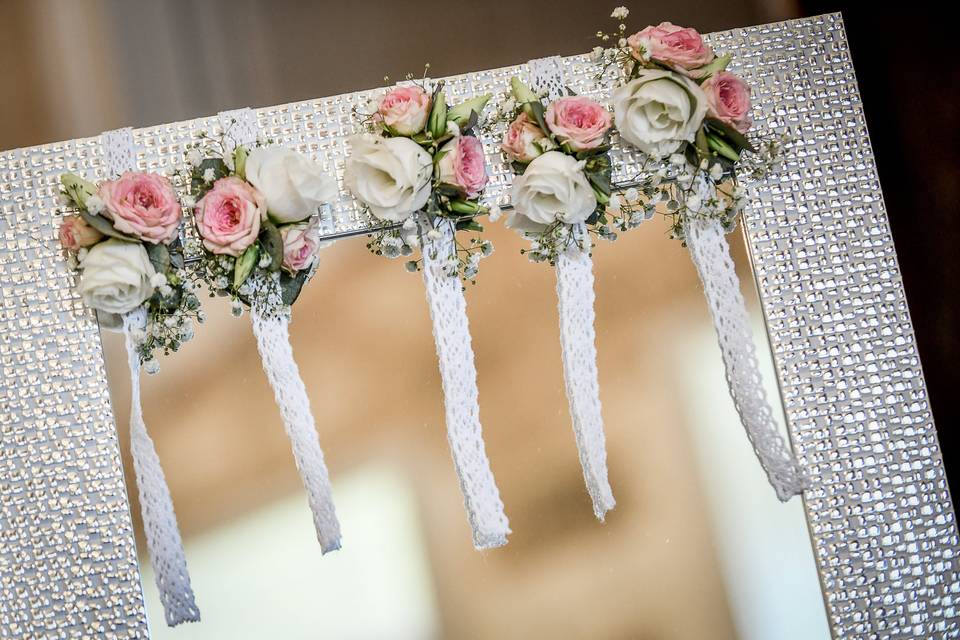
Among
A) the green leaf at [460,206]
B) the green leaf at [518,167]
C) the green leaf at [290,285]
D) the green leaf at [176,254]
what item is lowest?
the green leaf at [290,285]

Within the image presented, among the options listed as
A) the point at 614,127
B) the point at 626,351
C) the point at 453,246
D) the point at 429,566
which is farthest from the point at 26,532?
the point at 614,127

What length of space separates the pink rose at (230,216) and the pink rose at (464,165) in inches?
9.0

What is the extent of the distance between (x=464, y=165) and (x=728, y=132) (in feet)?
1.14

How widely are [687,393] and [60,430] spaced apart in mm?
836

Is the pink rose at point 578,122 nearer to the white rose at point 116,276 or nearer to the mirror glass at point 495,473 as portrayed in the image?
the mirror glass at point 495,473

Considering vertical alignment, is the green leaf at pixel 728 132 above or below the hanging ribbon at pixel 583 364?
above

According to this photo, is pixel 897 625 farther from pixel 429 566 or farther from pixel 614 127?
pixel 614 127

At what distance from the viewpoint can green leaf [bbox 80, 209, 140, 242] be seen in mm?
1156

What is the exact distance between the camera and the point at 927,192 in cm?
135

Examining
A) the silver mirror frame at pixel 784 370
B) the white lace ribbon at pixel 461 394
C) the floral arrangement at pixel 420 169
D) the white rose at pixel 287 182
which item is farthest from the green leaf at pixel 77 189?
the white lace ribbon at pixel 461 394

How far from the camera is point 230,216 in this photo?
1.16 metres

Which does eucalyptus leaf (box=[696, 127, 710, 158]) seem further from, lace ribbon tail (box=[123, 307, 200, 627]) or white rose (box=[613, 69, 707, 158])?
lace ribbon tail (box=[123, 307, 200, 627])

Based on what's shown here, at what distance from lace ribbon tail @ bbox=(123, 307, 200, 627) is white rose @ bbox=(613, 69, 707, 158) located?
674mm

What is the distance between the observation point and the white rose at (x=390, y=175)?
3.77 feet
